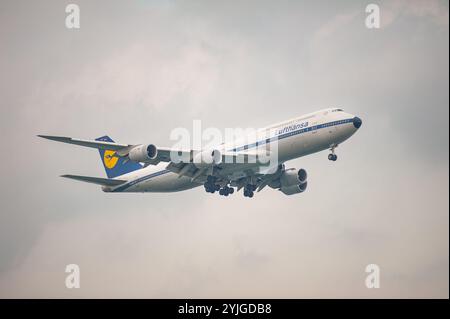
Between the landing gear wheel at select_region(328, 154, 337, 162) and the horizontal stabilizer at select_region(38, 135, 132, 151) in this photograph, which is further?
the landing gear wheel at select_region(328, 154, 337, 162)

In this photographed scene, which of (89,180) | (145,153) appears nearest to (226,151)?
(145,153)

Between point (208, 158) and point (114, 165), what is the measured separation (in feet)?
52.5

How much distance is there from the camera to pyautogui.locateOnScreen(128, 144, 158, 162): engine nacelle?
6794cm

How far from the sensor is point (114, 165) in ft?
270

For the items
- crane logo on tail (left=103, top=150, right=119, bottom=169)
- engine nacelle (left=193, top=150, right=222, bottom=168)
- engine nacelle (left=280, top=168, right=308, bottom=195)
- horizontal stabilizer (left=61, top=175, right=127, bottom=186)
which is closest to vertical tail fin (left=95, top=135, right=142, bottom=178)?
crane logo on tail (left=103, top=150, right=119, bottom=169)

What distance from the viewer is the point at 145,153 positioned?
6788 centimetres

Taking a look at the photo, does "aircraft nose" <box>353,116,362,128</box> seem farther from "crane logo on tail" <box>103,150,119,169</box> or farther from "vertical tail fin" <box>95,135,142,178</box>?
"crane logo on tail" <box>103,150,119,169</box>

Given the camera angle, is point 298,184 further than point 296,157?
Yes

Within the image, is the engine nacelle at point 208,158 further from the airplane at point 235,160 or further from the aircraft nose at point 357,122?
the aircraft nose at point 357,122

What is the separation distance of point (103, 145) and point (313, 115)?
1794 centimetres

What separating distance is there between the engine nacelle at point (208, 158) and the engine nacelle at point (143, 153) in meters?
4.01
